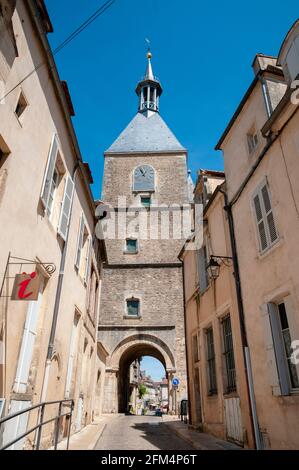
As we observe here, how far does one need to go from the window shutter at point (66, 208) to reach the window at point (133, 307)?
1428cm

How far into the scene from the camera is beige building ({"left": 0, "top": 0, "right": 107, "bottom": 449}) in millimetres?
5020

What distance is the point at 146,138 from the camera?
30.6m

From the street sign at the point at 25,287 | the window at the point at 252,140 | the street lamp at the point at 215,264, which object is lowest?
the street sign at the point at 25,287

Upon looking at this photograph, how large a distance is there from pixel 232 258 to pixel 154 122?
2881 cm

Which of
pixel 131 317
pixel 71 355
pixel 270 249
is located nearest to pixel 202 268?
pixel 270 249

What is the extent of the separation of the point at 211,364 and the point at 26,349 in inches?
217

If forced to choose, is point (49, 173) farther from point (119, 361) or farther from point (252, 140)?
point (119, 361)

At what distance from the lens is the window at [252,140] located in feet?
25.6

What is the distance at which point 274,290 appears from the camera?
6035 mm

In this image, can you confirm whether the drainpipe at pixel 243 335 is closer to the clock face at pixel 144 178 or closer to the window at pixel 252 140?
the window at pixel 252 140

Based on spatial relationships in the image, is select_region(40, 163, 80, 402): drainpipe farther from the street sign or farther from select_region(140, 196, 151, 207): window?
select_region(140, 196, 151, 207): window

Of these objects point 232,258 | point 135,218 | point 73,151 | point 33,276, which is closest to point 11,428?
point 33,276

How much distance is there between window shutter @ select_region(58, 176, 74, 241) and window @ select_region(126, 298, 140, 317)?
→ 14280 mm

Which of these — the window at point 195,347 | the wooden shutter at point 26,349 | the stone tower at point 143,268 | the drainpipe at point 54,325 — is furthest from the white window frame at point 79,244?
→ the stone tower at point 143,268
